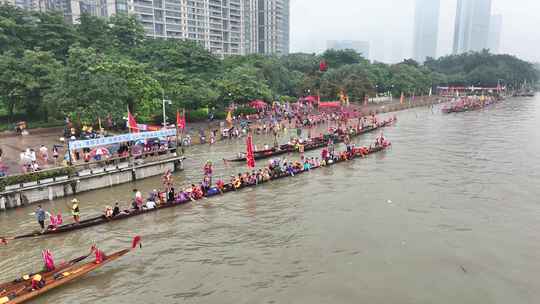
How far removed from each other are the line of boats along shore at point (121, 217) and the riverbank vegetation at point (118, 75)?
14.2m

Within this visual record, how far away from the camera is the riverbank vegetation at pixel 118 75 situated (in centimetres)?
3569

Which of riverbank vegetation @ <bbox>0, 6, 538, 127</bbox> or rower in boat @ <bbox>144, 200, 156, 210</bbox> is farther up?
riverbank vegetation @ <bbox>0, 6, 538, 127</bbox>

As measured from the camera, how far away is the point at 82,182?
26.1m

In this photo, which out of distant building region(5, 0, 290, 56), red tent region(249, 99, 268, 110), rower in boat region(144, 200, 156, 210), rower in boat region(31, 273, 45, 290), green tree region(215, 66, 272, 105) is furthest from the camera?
distant building region(5, 0, 290, 56)

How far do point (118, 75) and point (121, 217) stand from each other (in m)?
22.4

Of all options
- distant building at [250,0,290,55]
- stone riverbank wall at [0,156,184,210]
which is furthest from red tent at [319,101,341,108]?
distant building at [250,0,290,55]

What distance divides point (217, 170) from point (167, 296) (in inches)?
685

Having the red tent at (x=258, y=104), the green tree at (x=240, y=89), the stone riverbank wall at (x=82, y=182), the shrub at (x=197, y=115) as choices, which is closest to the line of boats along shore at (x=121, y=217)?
the stone riverbank wall at (x=82, y=182)

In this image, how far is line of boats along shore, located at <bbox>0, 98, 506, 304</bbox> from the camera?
14.2 m

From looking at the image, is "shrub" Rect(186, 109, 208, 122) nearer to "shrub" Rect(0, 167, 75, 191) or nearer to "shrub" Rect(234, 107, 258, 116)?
"shrub" Rect(234, 107, 258, 116)

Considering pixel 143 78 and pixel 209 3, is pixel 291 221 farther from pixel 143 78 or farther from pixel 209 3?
pixel 209 3

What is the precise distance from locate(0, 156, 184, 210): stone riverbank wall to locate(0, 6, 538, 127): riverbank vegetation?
8.69 metres

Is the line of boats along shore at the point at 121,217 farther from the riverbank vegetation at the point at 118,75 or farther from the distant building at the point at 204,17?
the distant building at the point at 204,17

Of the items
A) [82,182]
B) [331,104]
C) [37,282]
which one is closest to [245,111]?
[331,104]
